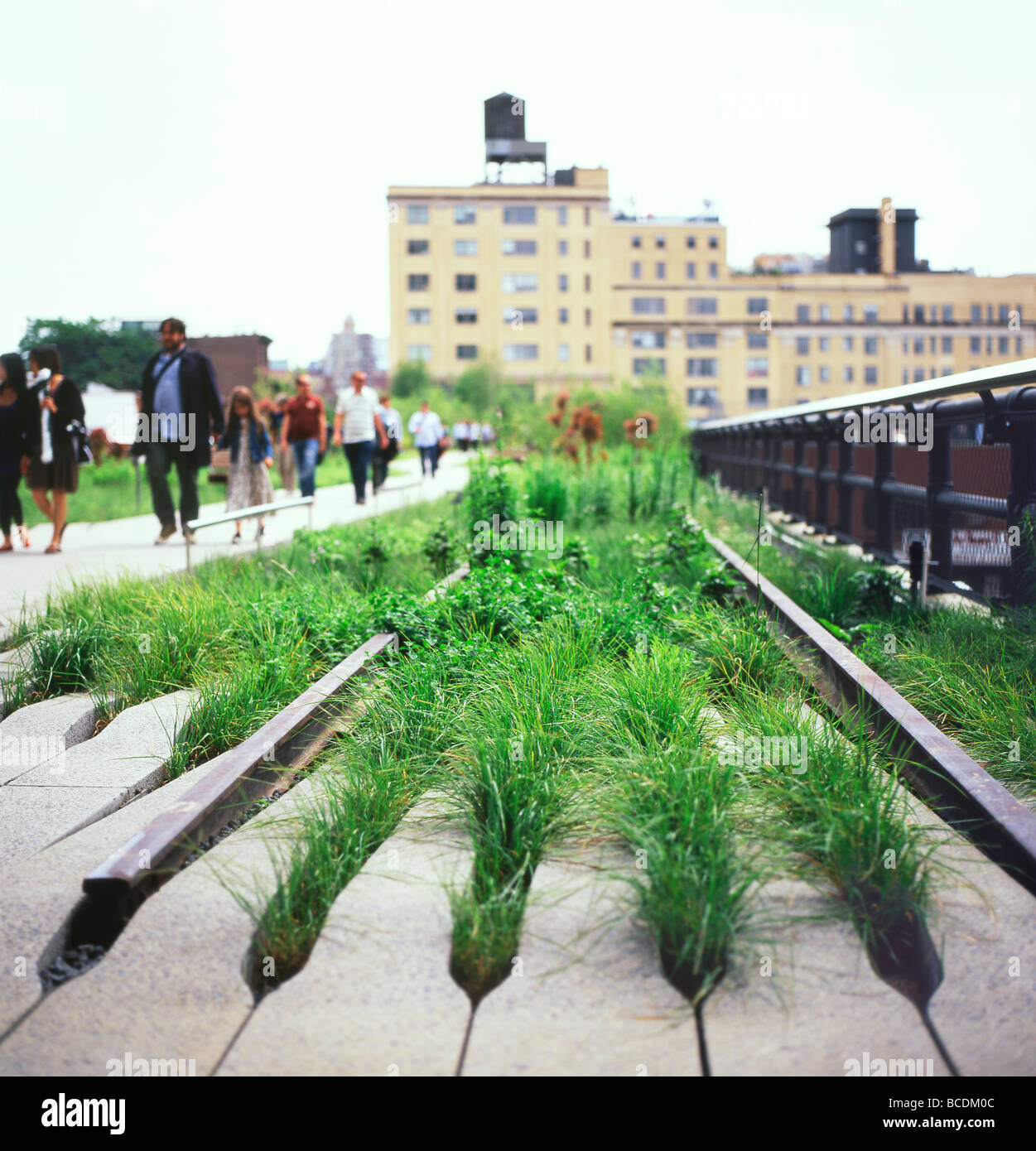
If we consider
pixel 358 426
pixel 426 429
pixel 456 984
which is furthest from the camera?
pixel 426 429

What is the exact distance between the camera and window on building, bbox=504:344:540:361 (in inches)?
3846

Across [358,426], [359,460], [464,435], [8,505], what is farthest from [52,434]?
[464,435]

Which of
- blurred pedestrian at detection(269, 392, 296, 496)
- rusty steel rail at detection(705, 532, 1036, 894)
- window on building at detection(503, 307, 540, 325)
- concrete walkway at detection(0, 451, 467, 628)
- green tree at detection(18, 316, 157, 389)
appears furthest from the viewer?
green tree at detection(18, 316, 157, 389)

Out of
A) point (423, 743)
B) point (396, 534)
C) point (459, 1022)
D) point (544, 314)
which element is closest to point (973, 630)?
point (423, 743)

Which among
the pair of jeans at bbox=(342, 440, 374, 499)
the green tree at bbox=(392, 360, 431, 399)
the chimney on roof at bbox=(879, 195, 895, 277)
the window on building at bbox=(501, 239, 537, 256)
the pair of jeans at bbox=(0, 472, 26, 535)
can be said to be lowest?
the pair of jeans at bbox=(0, 472, 26, 535)

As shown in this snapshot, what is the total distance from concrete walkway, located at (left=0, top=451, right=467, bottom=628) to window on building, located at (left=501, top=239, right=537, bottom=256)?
8058cm

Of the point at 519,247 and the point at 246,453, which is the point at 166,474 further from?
the point at 519,247

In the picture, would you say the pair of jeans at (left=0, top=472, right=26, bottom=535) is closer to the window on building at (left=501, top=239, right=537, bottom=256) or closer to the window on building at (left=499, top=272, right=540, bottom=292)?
the window on building at (left=499, top=272, right=540, bottom=292)

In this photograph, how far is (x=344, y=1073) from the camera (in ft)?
8.08

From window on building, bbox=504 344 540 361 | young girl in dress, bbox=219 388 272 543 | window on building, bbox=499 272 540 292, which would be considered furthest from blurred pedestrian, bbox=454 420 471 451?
young girl in dress, bbox=219 388 272 543

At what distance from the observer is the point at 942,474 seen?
26.7ft

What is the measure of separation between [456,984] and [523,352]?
96.7m

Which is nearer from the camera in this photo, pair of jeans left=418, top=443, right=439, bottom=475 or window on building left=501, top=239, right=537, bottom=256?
pair of jeans left=418, top=443, right=439, bottom=475

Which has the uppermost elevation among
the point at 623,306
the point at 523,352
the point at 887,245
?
the point at 887,245
